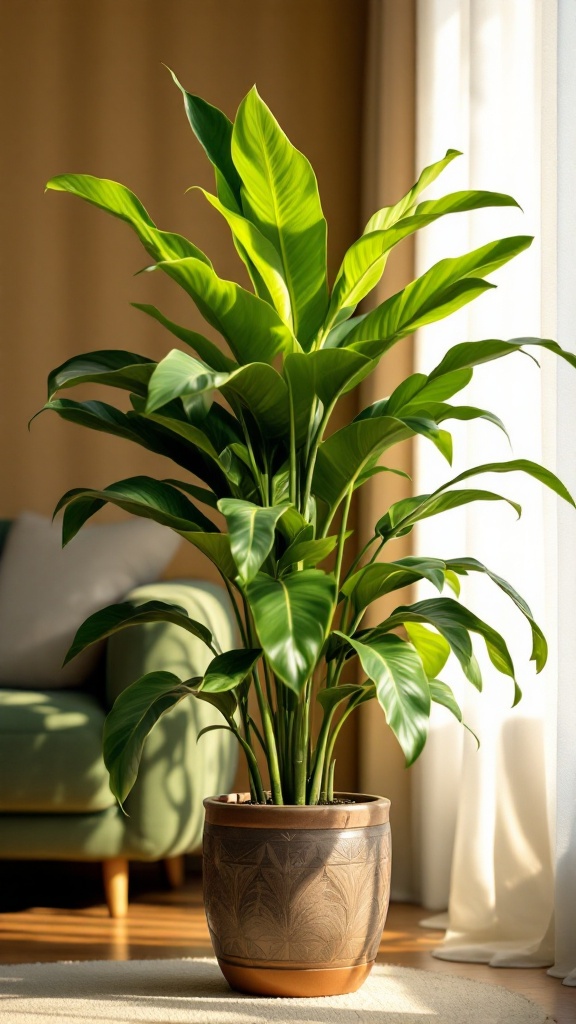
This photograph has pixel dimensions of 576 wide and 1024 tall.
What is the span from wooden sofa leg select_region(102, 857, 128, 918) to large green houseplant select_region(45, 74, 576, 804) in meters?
0.74

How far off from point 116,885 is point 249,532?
1273mm

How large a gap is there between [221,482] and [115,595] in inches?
36.3

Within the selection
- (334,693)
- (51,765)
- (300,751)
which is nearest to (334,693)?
(334,693)

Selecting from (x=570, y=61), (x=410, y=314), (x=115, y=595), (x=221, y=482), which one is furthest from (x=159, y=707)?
(x=570, y=61)

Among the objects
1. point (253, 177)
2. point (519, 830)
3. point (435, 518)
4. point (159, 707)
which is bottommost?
point (519, 830)

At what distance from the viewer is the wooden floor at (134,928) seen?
6.72 ft

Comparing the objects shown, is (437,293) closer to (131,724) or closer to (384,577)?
(384,577)

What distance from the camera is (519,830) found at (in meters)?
2.22

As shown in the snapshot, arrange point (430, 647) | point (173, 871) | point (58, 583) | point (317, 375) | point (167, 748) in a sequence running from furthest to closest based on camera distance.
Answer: point (173, 871) < point (58, 583) < point (167, 748) < point (430, 647) < point (317, 375)

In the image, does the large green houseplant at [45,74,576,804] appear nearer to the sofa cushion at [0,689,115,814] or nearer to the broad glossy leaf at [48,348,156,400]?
the broad glossy leaf at [48,348,156,400]

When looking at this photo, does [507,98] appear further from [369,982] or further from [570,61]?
[369,982]

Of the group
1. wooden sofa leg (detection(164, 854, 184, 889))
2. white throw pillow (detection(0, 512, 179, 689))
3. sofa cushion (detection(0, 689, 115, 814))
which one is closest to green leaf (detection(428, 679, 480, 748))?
sofa cushion (detection(0, 689, 115, 814))

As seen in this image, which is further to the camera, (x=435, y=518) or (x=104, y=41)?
(x=104, y=41)

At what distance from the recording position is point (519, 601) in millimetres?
1761
